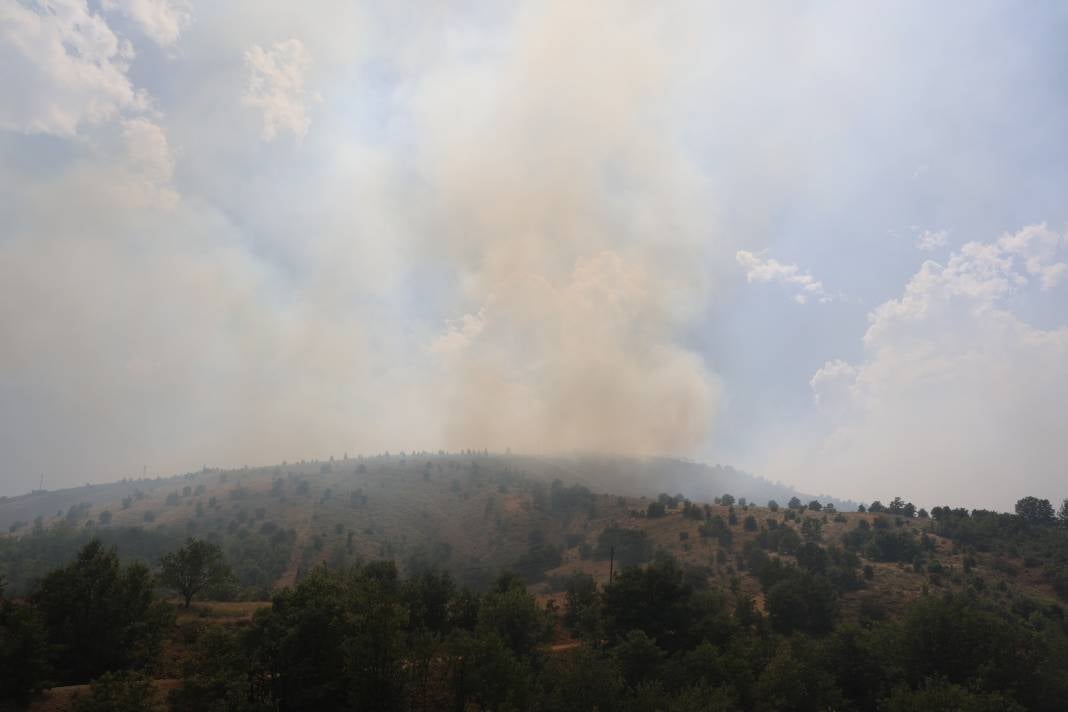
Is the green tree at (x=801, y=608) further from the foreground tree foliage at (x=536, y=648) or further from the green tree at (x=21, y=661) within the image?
the green tree at (x=21, y=661)

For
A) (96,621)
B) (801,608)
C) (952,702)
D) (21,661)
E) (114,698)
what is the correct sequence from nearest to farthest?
1. (114,698)
2. (21,661)
3. (952,702)
4. (96,621)
5. (801,608)

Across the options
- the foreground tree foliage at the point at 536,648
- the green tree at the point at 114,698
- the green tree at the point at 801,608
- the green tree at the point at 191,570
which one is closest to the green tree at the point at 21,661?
the foreground tree foliage at the point at 536,648

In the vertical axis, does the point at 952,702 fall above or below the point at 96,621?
below

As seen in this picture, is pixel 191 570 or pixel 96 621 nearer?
pixel 96 621

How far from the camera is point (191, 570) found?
260 feet

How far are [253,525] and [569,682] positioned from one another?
177 m

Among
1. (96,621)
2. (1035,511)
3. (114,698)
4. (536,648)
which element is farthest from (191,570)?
(1035,511)

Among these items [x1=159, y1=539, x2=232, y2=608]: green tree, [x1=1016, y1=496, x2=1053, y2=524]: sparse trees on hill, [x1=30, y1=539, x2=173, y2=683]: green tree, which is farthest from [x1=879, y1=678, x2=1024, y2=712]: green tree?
[x1=1016, y1=496, x2=1053, y2=524]: sparse trees on hill

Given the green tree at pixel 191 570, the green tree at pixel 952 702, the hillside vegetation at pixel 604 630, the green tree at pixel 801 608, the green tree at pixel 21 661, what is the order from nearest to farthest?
the green tree at pixel 21 661 → the hillside vegetation at pixel 604 630 → the green tree at pixel 952 702 → the green tree at pixel 191 570 → the green tree at pixel 801 608

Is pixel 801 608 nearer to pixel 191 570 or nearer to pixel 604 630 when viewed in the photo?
pixel 604 630

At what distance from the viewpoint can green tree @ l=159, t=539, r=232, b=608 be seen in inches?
3100

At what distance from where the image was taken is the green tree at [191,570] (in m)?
78.8

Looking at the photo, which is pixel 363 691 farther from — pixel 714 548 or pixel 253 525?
pixel 253 525

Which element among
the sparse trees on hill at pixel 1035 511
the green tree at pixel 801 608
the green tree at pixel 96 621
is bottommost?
the green tree at pixel 801 608
